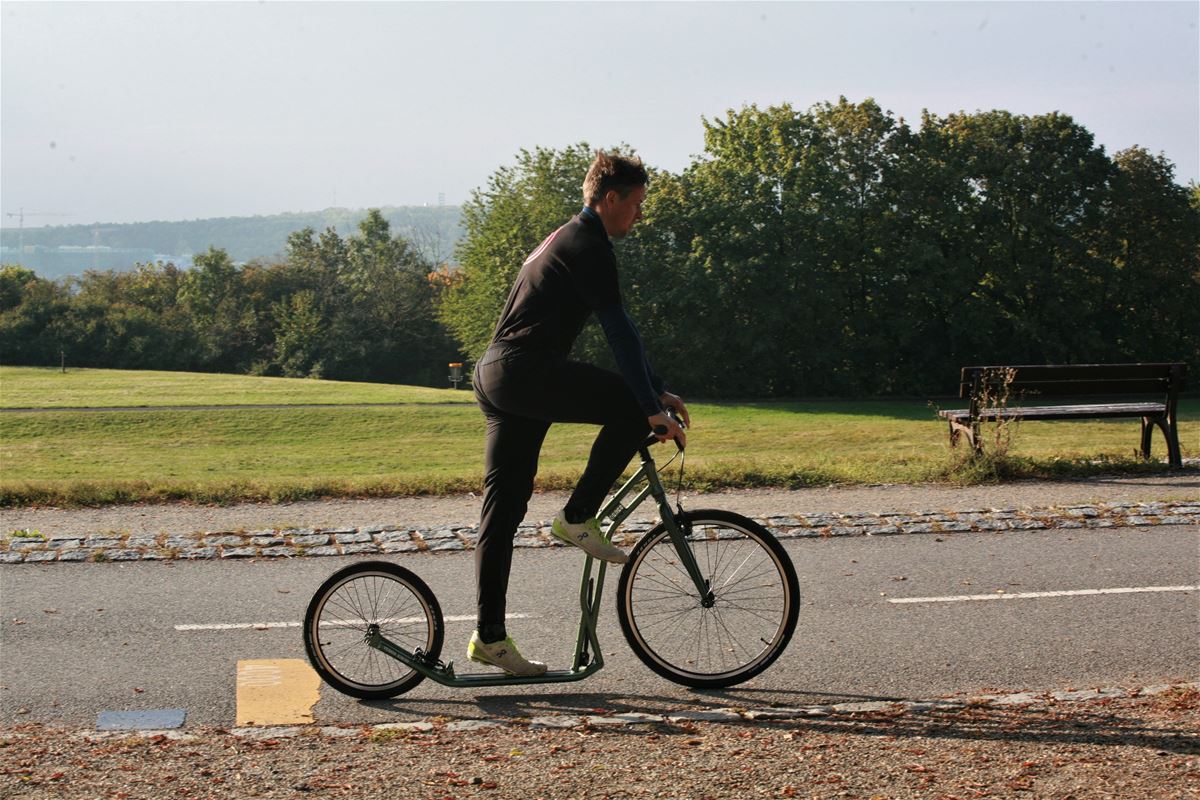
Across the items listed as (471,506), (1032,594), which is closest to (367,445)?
(471,506)

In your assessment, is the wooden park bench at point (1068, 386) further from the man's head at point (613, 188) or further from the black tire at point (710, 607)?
the man's head at point (613, 188)

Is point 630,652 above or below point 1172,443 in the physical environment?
below

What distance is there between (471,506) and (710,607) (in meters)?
5.90

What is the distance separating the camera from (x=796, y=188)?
4694cm

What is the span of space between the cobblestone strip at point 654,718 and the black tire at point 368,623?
46 cm

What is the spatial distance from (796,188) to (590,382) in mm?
43043

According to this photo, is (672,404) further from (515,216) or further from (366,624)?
(515,216)

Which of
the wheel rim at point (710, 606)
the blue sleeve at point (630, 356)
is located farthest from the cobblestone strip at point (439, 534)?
the blue sleeve at point (630, 356)

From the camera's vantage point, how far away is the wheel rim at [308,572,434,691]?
5539 millimetres

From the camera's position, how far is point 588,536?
17.5 feet

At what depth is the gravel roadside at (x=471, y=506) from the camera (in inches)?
405

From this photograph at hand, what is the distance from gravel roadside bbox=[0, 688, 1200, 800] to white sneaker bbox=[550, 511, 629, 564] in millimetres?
780

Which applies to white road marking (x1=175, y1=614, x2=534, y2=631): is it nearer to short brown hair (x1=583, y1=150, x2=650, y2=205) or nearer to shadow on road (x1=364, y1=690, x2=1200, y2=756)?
shadow on road (x1=364, y1=690, x2=1200, y2=756)

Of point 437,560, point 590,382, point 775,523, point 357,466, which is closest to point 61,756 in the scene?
point 590,382
